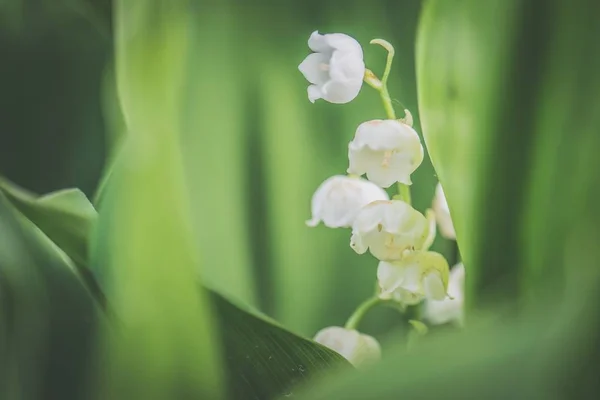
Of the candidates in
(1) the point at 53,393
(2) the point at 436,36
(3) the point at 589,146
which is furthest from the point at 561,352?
(1) the point at 53,393

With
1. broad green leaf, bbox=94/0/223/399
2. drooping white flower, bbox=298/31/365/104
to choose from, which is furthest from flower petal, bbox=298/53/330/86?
broad green leaf, bbox=94/0/223/399

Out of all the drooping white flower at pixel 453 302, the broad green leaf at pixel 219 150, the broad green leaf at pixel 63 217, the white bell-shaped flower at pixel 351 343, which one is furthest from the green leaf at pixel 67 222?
the drooping white flower at pixel 453 302

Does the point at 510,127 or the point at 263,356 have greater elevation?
the point at 510,127

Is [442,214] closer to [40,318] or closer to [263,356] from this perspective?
[263,356]

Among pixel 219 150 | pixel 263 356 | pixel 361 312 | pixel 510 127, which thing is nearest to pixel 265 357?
pixel 263 356

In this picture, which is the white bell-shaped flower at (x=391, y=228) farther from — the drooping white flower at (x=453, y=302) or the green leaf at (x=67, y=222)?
the green leaf at (x=67, y=222)

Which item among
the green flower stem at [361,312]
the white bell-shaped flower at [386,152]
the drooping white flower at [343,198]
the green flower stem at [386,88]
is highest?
the green flower stem at [386,88]
